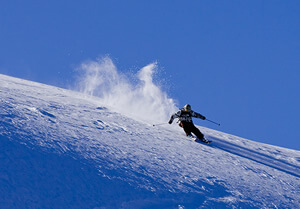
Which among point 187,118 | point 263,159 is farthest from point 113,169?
point 263,159

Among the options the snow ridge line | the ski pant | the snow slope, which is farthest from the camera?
the ski pant

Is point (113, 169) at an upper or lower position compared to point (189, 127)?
lower

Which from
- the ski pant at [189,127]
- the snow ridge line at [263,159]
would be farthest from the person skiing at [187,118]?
the snow ridge line at [263,159]

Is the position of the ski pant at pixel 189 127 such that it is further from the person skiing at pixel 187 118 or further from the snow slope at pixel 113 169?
the snow slope at pixel 113 169

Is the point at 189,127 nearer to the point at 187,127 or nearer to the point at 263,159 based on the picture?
the point at 187,127

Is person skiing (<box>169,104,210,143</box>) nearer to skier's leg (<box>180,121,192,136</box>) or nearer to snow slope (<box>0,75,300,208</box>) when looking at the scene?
skier's leg (<box>180,121,192,136</box>)

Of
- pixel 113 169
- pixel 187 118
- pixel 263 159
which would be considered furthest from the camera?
pixel 187 118

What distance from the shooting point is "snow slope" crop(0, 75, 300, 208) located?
225 inches

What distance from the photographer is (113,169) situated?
272 inches

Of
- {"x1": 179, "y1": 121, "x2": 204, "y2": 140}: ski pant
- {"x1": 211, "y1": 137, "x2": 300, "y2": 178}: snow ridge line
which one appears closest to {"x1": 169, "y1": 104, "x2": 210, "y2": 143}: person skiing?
{"x1": 179, "y1": 121, "x2": 204, "y2": 140}: ski pant

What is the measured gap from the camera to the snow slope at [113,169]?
18.7 ft

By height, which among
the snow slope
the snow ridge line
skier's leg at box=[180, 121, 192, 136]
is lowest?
the snow slope

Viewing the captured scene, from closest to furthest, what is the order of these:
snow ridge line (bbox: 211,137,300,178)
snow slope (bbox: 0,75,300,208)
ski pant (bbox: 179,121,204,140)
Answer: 1. snow slope (bbox: 0,75,300,208)
2. snow ridge line (bbox: 211,137,300,178)
3. ski pant (bbox: 179,121,204,140)

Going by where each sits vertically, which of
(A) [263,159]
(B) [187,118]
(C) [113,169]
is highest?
(B) [187,118]
